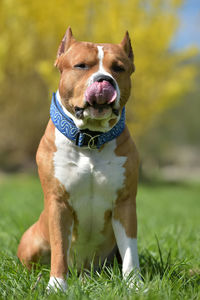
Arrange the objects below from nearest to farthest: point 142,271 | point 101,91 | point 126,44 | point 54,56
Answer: point 101,91 → point 126,44 → point 142,271 → point 54,56

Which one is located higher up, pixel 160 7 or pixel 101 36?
pixel 160 7

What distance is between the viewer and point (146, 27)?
37.1ft

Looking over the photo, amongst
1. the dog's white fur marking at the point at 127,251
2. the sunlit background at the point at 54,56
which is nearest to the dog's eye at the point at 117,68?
the dog's white fur marking at the point at 127,251

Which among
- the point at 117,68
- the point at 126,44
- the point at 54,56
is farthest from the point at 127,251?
the point at 54,56

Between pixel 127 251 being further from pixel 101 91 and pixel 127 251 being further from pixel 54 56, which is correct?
pixel 54 56

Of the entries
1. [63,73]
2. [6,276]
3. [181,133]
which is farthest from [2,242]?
[181,133]

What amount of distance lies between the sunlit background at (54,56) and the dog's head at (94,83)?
7.39m

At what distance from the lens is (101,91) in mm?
2109

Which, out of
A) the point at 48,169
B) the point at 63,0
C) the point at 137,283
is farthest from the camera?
the point at 63,0

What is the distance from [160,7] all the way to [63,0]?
9.14 ft

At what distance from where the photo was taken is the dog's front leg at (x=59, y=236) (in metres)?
2.28

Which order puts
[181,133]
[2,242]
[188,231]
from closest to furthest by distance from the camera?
[2,242]
[188,231]
[181,133]

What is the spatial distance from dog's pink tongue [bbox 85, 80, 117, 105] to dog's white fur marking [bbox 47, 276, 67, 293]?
982 millimetres

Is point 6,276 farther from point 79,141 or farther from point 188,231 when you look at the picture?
point 188,231
